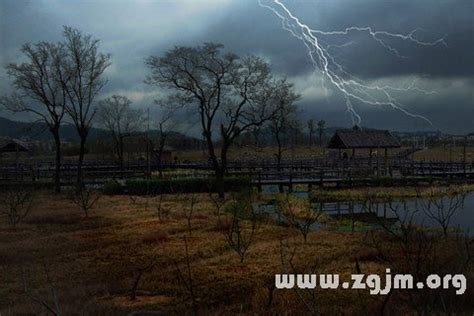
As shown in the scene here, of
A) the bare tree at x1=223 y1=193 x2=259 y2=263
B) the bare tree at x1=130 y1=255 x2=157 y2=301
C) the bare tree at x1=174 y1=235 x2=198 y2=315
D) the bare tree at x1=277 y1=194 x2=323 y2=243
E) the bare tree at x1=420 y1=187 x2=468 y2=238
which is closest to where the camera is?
the bare tree at x1=174 y1=235 x2=198 y2=315

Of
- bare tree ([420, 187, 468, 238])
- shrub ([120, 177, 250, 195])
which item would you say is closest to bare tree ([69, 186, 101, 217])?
shrub ([120, 177, 250, 195])

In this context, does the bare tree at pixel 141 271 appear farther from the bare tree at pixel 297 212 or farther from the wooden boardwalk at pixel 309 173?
the wooden boardwalk at pixel 309 173

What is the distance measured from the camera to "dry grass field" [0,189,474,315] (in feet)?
27.8

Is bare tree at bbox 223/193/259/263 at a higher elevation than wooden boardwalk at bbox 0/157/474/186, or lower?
lower

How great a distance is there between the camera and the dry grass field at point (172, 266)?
848cm

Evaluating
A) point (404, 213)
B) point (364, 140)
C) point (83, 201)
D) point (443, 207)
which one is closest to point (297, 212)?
point (404, 213)

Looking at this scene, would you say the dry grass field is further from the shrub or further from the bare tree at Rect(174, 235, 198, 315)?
the shrub

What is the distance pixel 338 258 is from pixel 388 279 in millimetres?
2984

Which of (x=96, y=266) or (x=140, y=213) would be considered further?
(x=140, y=213)

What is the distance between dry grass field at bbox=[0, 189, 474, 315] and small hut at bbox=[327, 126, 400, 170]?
81.1 ft

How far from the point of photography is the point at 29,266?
12.2 meters

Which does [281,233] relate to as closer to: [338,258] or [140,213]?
[338,258]

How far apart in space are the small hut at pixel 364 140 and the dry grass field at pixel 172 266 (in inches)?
973

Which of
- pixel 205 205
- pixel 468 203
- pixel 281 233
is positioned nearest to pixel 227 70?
pixel 205 205
